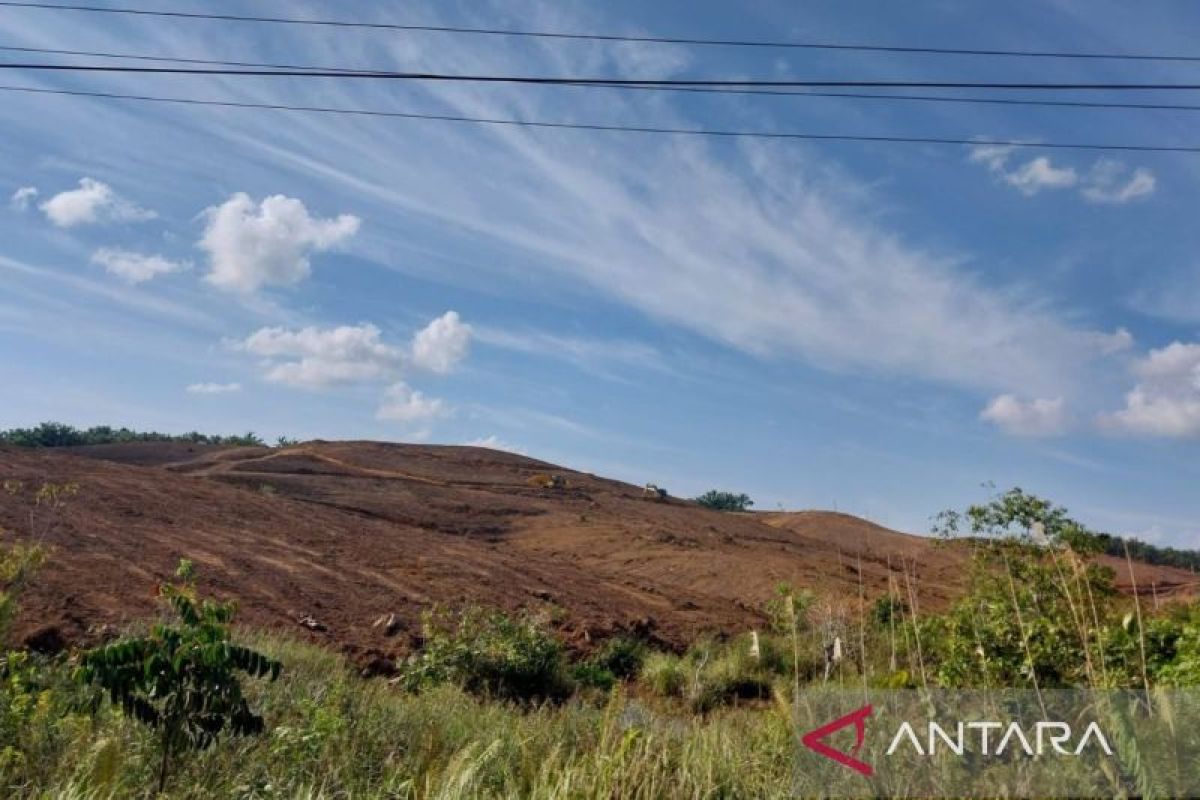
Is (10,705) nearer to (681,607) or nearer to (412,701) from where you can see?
(412,701)

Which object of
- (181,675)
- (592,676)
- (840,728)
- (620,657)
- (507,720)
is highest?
(620,657)

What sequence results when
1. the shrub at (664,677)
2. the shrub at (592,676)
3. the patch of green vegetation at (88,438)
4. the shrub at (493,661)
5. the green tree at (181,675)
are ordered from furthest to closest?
the patch of green vegetation at (88,438)
the shrub at (664,677)
the shrub at (592,676)
the shrub at (493,661)
the green tree at (181,675)

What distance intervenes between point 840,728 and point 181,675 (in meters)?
3.42

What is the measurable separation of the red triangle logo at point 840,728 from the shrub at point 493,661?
497 centimetres

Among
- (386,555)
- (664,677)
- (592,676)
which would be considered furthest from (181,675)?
(386,555)

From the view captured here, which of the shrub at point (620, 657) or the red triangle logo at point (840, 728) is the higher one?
the shrub at point (620, 657)

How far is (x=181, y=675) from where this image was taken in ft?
15.6

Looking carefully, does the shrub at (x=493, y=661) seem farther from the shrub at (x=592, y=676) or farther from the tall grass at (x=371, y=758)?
the tall grass at (x=371, y=758)

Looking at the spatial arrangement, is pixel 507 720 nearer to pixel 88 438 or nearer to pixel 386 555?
pixel 386 555

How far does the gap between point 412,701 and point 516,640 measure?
3.04 metres

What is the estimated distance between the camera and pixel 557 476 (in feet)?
148

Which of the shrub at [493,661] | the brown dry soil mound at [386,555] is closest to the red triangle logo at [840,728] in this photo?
the brown dry soil mound at [386,555]

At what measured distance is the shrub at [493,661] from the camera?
34.1ft

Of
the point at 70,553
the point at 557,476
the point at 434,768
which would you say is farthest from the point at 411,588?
the point at 557,476
